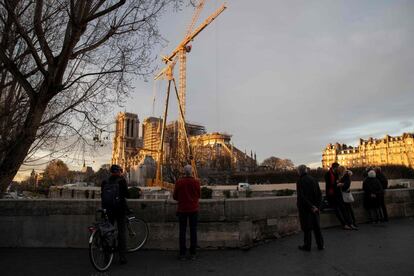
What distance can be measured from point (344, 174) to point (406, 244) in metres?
3.28

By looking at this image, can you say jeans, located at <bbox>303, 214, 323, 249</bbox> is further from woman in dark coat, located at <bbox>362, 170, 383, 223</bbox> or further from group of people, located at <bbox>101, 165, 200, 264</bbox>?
woman in dark coat, located at <bbox>362, 170, 383, 223</bbox>

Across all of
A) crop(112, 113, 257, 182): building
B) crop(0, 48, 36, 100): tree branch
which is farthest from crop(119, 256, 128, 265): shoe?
crop(112, 113, 257, 182): building

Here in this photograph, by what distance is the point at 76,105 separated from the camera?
9.48 m

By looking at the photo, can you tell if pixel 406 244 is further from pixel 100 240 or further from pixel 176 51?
pixel 176 51

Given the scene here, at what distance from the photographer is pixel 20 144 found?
751 centimetres

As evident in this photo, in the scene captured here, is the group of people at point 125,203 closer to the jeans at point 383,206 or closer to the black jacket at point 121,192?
the black jacket at point 121,192

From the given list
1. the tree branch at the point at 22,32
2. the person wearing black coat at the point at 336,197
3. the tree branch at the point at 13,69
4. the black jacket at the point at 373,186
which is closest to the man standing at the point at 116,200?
the tree branch at the point at 13,69

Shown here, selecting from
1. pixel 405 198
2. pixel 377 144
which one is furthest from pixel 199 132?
pixel 405 198

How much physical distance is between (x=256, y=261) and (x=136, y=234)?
2.76m

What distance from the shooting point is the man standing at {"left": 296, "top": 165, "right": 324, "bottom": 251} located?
8.51m

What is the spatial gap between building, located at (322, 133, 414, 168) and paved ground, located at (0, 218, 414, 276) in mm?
131507

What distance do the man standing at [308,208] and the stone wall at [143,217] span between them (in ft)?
3.66

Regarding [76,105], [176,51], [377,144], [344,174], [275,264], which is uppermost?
[176,51]

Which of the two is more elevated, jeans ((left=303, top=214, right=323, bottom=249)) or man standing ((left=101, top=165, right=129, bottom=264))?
man standing ((left=101, top=165, right=129, bottom=264))
